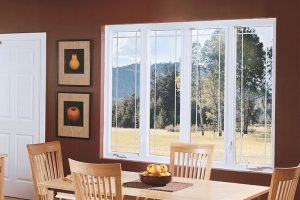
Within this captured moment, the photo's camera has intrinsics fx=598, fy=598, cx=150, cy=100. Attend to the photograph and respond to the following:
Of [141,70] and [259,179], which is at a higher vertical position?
[141,70]

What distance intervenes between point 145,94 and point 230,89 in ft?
3.25

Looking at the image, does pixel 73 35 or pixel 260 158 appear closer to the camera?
pixel 260 158

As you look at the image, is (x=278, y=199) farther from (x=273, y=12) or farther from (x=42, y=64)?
(x=42, y=64)

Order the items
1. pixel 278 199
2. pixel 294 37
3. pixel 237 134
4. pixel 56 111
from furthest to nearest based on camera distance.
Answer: pixel 56 111
pixel 237 134
pixel 294 37
pixel 278 199

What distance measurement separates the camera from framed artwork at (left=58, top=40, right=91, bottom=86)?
669cm

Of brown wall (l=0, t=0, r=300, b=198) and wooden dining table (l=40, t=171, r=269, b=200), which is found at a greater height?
brown wall (l=0, t=0, r=300, b=198)

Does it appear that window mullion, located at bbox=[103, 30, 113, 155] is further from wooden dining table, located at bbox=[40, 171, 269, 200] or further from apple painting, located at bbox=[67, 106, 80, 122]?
wooden dining table, located at bbox=[40, 171, 269, 200]

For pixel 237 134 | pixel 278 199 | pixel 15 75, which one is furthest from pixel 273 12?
pixel 15 75

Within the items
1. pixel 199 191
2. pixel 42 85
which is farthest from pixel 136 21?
pixel 199 191

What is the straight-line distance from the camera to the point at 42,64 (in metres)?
7.04

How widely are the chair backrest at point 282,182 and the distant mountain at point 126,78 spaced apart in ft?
8.81

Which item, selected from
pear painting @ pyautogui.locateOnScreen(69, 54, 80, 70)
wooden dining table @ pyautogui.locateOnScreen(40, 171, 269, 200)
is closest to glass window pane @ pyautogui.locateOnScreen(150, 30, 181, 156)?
pear painting @ pyautogui.locateOnScreen(69, 54, 80, 70)

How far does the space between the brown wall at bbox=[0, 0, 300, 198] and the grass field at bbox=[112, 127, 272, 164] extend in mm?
190

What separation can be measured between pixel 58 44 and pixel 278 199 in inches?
148
